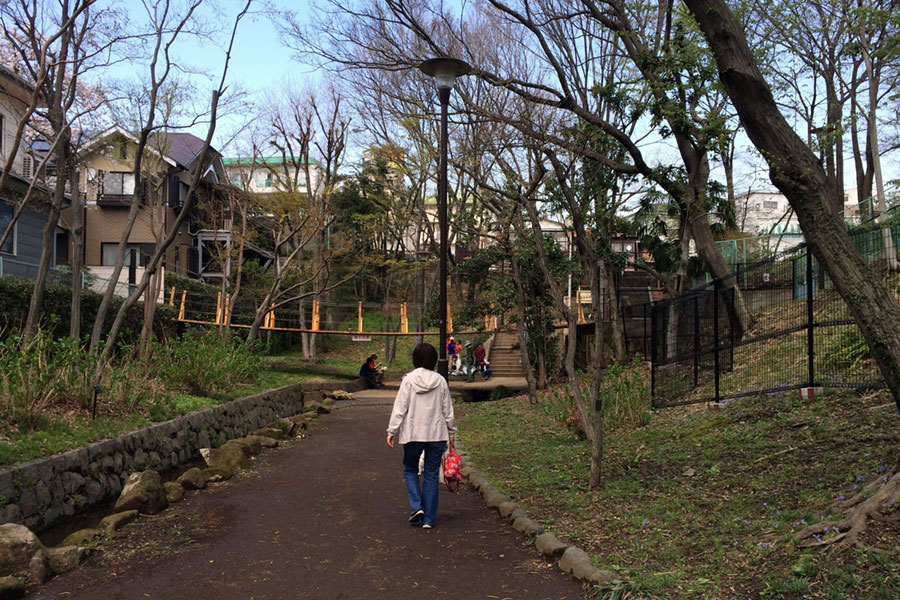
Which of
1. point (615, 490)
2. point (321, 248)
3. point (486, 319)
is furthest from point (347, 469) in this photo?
point (321, 248)

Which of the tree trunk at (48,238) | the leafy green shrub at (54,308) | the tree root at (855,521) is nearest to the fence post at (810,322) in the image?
the tree root at (855,521)

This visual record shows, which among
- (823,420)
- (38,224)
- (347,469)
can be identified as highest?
(38,224)

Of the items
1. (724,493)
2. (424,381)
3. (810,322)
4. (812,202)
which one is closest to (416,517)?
(424,381)

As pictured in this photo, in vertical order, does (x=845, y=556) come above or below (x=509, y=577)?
above

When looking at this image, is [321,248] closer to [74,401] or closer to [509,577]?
[74,401]

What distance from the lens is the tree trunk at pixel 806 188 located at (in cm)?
446

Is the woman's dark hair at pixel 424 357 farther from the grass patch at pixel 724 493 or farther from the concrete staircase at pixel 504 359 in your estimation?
the concrete staircase at pixel 504 359

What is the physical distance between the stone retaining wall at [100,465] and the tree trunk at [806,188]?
6283 mm

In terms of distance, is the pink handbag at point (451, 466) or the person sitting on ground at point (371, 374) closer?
the pink handbag at point (451, 466)

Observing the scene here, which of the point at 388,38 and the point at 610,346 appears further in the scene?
the point at 610,346

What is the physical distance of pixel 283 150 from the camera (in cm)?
2214

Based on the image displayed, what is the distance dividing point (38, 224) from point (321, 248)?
345 inches

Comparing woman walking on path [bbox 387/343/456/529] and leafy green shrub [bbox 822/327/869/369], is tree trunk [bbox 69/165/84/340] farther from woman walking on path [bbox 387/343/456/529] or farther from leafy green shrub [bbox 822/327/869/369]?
Answer: leafy green shrub [bbox 822/327/869/369]

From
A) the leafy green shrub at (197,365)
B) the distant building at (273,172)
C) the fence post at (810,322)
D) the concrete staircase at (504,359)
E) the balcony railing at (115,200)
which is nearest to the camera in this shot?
the fence post at (810,322)
